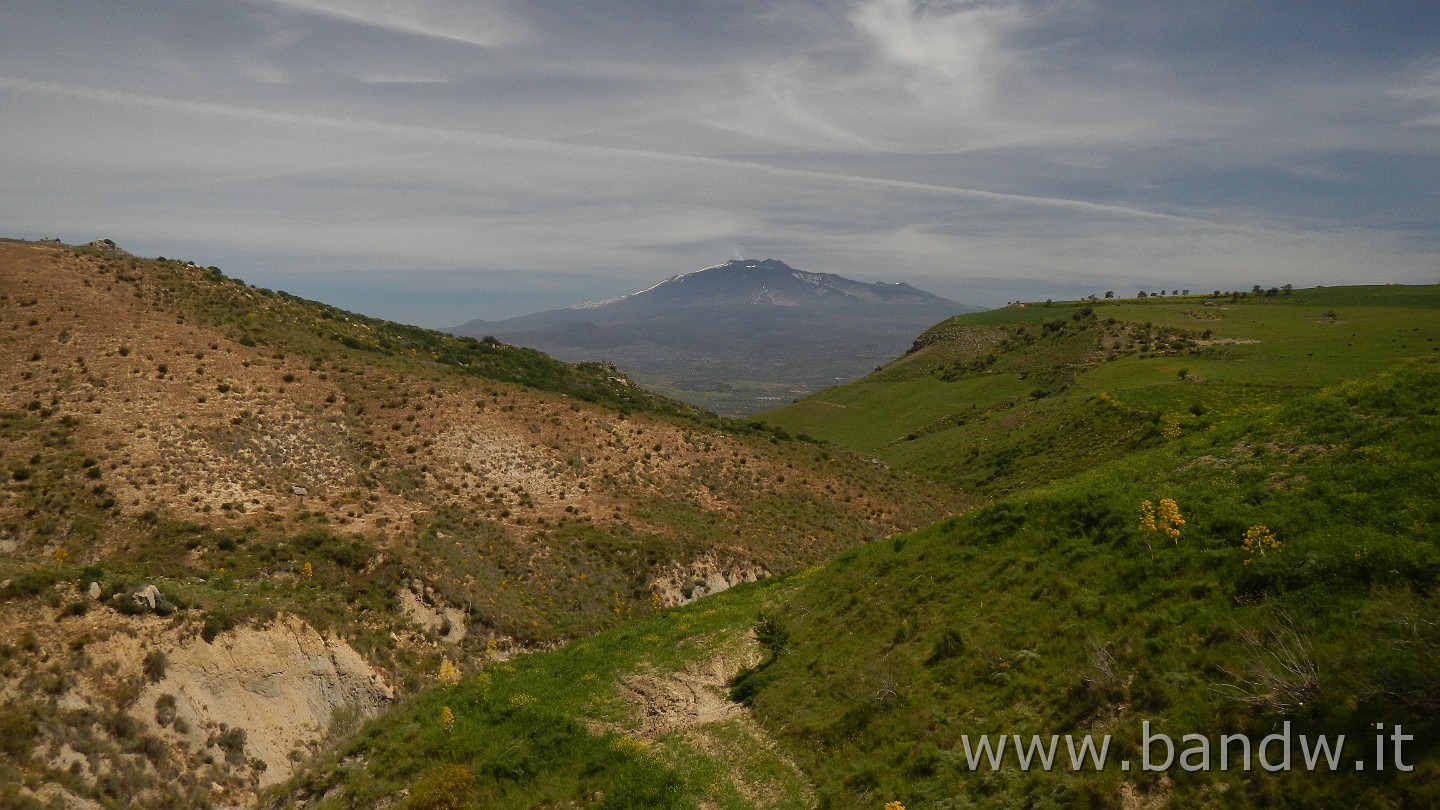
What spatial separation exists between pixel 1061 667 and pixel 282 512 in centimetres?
3091

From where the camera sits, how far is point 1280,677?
34.0 feet

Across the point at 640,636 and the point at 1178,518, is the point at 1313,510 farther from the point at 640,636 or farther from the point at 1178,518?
the point at 640,636

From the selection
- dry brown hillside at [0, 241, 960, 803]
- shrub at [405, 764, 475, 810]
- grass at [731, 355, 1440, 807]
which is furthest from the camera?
dry brown hillside at [0, 241, 960, 803]

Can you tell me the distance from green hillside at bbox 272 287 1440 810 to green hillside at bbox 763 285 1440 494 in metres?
33.2

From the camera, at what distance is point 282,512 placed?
2914cm

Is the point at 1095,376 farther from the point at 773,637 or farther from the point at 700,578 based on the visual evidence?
the point at 773,637

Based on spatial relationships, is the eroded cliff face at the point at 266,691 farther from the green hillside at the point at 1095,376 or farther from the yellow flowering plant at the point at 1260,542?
the green hillside at the point at 1095,376

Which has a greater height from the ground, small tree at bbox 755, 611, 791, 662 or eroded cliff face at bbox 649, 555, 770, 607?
small tree at bbox 755, 611, 791, 662

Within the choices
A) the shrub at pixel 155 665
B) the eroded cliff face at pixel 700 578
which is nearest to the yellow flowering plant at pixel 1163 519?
the eroded cliff face at pixel 700 578

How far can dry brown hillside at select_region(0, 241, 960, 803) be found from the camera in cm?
1706

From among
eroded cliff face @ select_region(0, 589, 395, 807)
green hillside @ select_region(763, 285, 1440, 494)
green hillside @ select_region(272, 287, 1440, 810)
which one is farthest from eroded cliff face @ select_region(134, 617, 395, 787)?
green hillside @ select_region(763, 285, 1440, 494)

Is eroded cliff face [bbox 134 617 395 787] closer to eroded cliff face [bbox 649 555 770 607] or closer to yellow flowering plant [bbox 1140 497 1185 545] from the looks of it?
eroded cliff face [bbox 649 555 770 607]

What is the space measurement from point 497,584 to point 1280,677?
27.1 metres

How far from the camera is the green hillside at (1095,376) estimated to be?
55.3 m
